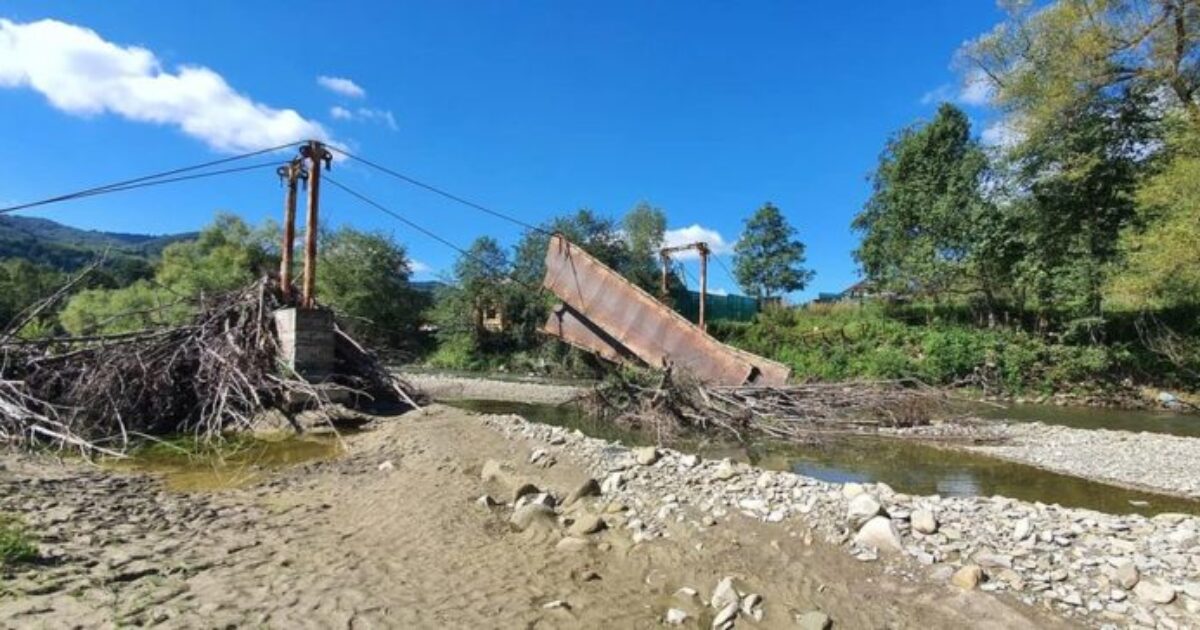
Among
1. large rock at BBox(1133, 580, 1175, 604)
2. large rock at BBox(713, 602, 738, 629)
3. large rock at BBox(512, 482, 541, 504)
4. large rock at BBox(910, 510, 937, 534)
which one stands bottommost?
large rock at BBox(713, 602, 738, 629)

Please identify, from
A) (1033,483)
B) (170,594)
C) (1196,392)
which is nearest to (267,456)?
(170,594)

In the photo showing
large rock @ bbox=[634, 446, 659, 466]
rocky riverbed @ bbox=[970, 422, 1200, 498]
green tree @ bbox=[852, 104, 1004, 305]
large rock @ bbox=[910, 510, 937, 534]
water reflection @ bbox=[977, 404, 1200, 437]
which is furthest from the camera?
green tree @ bbox=[852, 104, 1004, 305]

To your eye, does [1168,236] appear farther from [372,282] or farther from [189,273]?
[189,273]

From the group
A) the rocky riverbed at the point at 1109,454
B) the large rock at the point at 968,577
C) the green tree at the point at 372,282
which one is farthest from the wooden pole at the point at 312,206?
the green tree at the point at 372,282

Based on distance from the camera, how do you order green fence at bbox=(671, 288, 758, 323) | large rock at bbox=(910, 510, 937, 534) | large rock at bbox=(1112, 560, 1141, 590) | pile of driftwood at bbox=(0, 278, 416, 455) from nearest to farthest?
large rock at bbox=(1112, 560, 1141, 590) → large rock at bbox=(910, 510, 937, 534) → pile of driftwood at bbox=(0, 278, 416, 455) → green fence at bbox=(671, 288, 758, 323)

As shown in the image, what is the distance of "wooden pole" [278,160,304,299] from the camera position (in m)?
11.2

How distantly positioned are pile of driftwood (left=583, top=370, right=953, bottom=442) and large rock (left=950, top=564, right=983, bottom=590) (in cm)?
671

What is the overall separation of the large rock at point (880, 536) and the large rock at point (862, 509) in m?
0.10

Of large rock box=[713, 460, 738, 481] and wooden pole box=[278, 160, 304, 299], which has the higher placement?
wooden pole box=[278, 160, 304, 299]

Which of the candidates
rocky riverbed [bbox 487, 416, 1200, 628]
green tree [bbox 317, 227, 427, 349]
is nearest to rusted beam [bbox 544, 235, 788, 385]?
rocky riverbed [bbox 487, 416, 1200, 628]

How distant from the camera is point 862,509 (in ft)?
16.5

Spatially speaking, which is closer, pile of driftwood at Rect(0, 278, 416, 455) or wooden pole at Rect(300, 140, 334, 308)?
pile of driftwood at Rect(0, 278, 416, 455)

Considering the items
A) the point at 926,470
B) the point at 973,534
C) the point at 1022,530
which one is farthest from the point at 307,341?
the point at 1022,530

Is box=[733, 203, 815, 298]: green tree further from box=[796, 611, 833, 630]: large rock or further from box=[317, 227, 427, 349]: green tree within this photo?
box=[796, 611, 833, 630]: large rock
